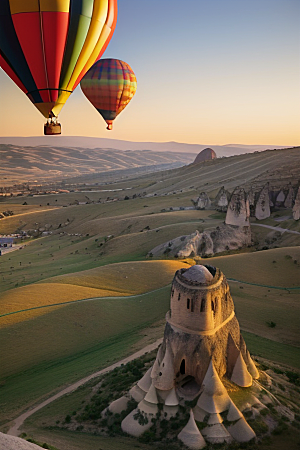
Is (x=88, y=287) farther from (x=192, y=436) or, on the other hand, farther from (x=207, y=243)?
(x=192, y=436)

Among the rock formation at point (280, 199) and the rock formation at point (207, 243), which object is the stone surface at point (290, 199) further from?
the rock formation at point (207, 243)

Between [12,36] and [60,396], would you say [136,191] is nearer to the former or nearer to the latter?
[12,36]

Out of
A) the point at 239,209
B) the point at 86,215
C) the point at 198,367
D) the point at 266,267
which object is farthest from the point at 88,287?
the point at 86,215

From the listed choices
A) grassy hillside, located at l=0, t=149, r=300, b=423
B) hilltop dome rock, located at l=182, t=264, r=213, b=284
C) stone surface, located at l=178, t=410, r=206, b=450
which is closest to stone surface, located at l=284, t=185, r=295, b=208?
grassy hillside, located at l=0, t=149, r=300, b=423

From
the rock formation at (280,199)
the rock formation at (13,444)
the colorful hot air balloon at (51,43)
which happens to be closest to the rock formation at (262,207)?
the rock formation at (280,199)

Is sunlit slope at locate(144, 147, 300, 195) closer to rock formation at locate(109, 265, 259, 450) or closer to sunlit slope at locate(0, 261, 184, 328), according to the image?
sunlit slope at locate(0, 261, 184, 328)

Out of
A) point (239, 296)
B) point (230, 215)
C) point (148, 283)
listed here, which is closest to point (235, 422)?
point (239, 296)

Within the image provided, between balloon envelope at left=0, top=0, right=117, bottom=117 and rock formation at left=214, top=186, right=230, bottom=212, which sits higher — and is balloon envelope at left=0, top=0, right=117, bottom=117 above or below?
above
